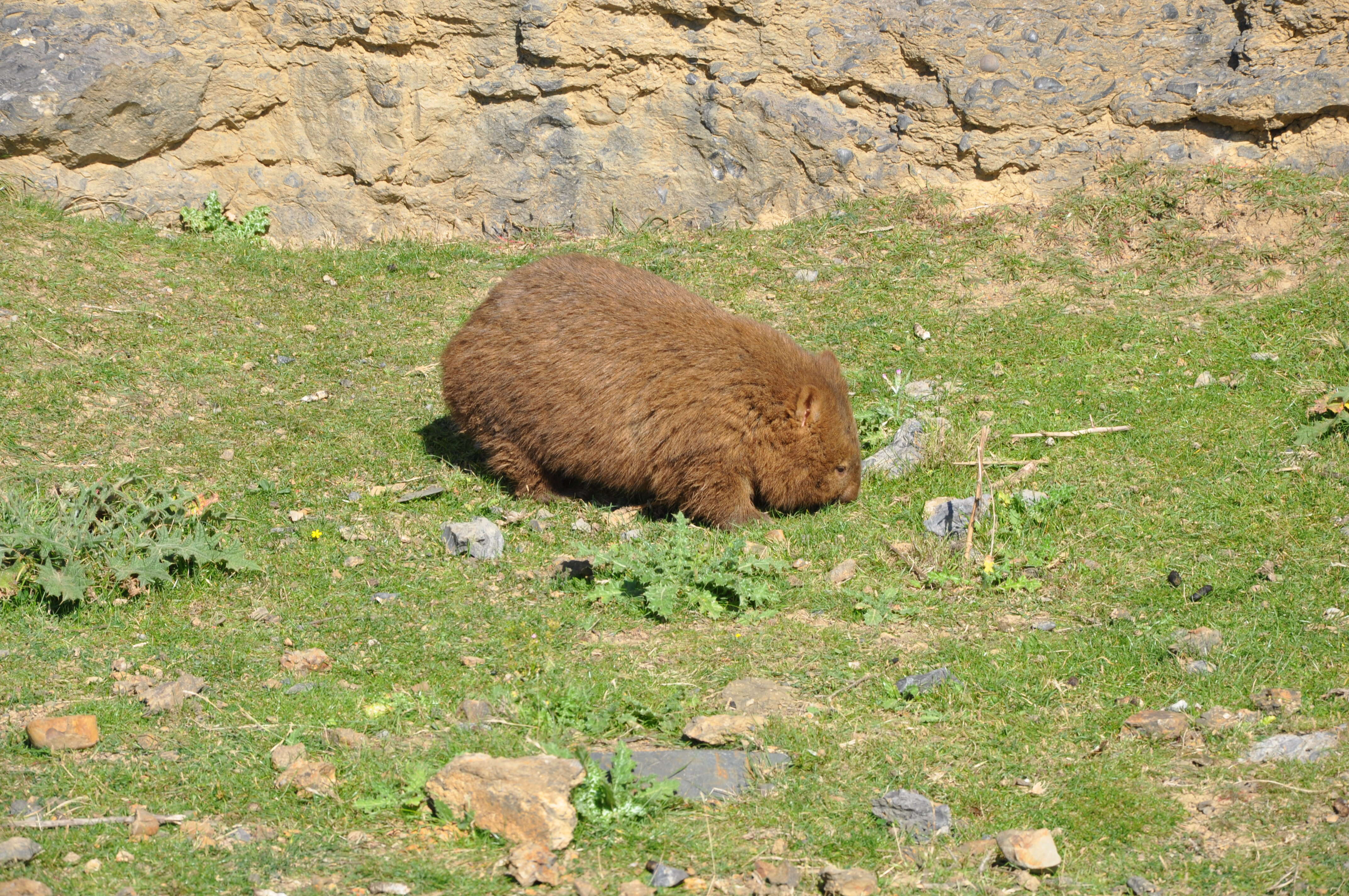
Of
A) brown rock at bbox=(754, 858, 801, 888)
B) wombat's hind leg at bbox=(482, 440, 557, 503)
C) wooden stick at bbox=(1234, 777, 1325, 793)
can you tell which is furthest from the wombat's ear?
brown rock at bbox=(754, 858, 801, 888)

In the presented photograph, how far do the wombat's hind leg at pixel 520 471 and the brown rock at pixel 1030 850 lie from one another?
366cm

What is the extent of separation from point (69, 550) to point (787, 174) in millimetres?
6971

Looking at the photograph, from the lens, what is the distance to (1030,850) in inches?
152

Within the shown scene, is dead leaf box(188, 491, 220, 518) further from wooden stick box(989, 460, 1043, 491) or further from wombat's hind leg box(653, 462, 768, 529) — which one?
wooden stick box(989, 460, 1043, 491)

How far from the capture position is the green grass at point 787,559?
409 cm

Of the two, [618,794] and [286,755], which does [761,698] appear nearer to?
[618,794]

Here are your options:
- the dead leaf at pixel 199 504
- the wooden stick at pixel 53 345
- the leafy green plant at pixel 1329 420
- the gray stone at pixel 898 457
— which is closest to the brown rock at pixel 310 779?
the dead leaf at pixel 199 504

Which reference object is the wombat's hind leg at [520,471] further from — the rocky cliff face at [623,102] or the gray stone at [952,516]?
the rocky cliff face at [623,102]

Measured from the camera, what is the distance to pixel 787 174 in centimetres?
1066

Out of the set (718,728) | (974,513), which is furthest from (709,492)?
(718,728)

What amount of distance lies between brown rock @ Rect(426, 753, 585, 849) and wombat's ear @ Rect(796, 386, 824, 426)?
2929mm

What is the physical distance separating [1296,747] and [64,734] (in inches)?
176

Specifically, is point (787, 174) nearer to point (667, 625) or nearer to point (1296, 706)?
point (667, 625)

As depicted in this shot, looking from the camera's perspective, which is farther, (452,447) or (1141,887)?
(452,447)
